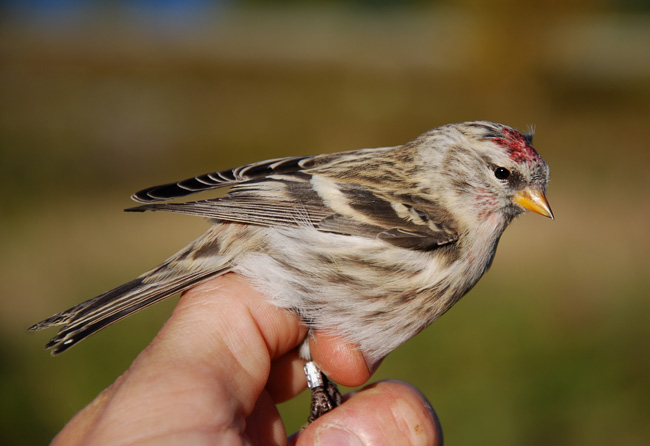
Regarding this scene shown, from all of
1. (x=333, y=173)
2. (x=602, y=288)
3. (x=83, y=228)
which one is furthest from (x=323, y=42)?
(x=333, y=173)

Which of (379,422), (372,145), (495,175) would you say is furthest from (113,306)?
(372,145)

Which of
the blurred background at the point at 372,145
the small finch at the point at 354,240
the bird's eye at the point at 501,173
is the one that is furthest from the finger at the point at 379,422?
the blurred background at the point at 372,145

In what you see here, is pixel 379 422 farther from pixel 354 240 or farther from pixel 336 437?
pixel 354 240

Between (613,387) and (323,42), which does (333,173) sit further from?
(323,42)

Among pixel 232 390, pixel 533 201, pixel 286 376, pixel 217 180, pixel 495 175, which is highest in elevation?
pixel 217 180

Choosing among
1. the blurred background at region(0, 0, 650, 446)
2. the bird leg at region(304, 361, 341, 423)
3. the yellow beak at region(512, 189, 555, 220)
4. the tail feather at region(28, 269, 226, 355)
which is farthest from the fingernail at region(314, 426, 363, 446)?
the blurred background at region(0, 0, 650, 446)

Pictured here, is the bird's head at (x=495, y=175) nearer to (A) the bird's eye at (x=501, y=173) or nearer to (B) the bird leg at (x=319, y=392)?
(A) the bird's eye at (x=501, y=173)
